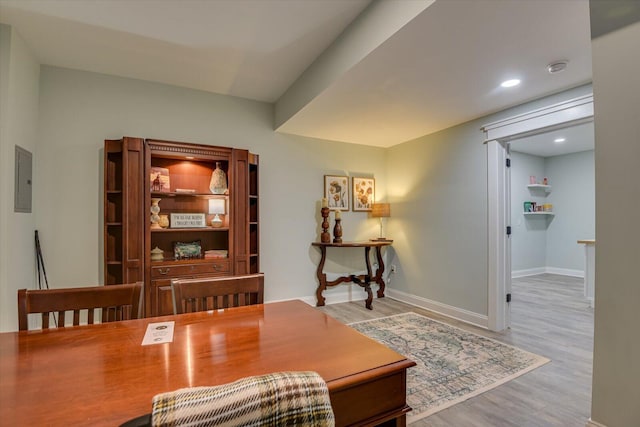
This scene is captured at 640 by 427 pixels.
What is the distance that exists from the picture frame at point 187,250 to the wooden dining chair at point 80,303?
1.81 m

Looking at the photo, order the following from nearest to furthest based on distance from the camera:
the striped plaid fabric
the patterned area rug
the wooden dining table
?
the striped plaid fabric, the wooden dining table, the patterned area rug

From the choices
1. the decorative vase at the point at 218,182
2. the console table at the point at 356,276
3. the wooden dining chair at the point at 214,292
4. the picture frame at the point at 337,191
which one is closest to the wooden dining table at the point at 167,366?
the wooden dining chair at the point at 214,292

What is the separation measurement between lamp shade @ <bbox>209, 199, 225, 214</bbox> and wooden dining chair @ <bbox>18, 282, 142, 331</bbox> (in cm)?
207

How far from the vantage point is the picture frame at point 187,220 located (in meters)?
3.15

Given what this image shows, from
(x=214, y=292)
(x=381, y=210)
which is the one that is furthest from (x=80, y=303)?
(x=381, y=210)

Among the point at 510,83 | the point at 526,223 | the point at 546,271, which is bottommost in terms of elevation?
the point at 546,271

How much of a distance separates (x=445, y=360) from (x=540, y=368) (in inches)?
27.4

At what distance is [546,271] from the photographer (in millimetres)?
6473

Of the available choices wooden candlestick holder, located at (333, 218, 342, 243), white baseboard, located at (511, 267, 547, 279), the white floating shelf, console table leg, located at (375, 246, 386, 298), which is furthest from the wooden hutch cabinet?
the white floating shelf

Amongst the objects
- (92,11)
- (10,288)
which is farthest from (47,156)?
(92,11)

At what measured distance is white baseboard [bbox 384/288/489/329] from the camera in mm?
3275

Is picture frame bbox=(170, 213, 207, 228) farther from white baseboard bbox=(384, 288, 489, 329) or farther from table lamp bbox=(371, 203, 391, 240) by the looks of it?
white baseboard bbox=(384, 288, 489, 329)

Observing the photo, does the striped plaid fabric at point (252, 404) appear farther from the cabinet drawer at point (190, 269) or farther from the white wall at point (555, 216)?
the white wall at point (555, 216)

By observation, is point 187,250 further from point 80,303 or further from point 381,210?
point 381,210
